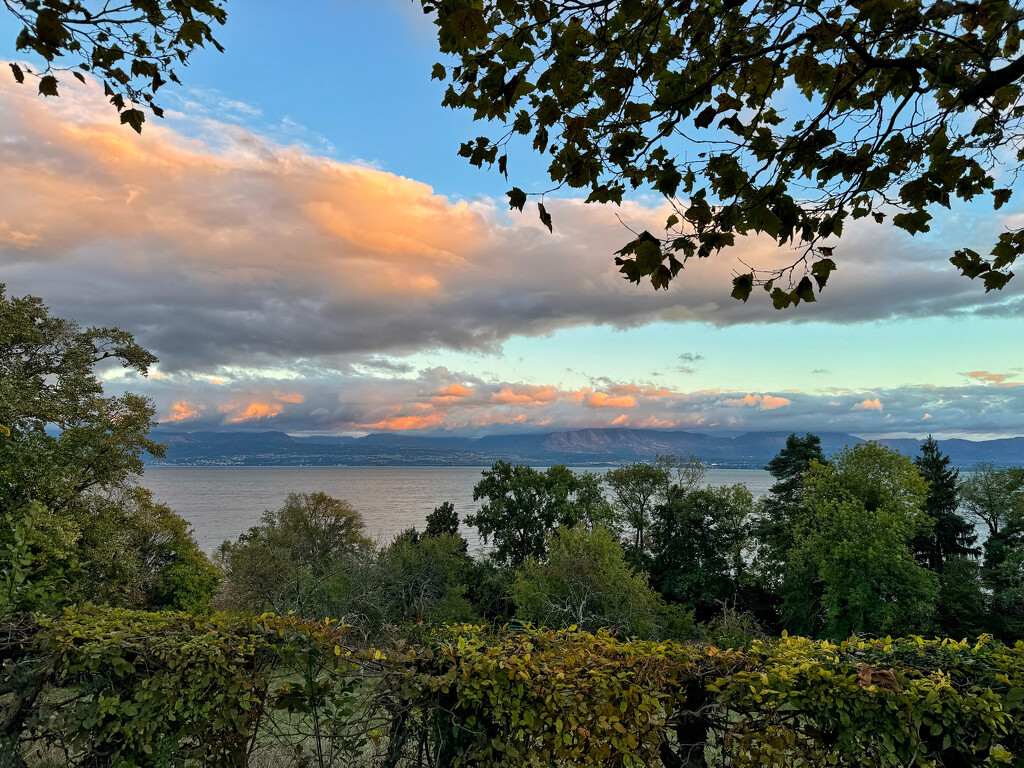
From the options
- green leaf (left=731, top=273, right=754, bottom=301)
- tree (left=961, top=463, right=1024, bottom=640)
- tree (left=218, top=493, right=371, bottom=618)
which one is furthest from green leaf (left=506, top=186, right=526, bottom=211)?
tree (left=961, top=463, right=1024, bottom=640)

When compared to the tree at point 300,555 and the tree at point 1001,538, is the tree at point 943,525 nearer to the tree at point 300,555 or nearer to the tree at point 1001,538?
the tree at point 1001,538

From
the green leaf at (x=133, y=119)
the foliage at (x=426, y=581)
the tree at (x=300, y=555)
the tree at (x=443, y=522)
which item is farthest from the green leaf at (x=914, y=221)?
the tree at (x=443, y=522)

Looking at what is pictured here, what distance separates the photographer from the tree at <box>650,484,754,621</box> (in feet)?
108

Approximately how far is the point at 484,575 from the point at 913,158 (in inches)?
1298

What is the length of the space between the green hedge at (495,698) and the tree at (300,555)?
18.8 metres

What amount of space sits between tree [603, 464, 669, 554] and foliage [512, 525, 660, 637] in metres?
11.2

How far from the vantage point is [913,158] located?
2902 mm

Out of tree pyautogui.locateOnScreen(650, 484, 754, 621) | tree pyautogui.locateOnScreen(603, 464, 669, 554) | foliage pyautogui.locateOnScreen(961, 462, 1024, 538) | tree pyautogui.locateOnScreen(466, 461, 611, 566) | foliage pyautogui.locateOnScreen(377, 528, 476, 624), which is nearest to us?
foliage pyautogui.locateOnScreen(377, 528, 476, 624)

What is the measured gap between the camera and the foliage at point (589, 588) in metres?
21.4

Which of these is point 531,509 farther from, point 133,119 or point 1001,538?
point 133,119

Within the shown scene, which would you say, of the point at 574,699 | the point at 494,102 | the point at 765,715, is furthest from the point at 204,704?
the point at 494,102

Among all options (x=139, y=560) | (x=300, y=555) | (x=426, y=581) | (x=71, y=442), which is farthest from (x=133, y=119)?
(x=300, y=555)

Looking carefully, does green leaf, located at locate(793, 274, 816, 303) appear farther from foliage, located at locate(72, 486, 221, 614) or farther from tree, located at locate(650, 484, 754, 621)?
tree, located at locate(650, 484, 754, 621)

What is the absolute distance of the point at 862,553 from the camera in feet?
75.0
